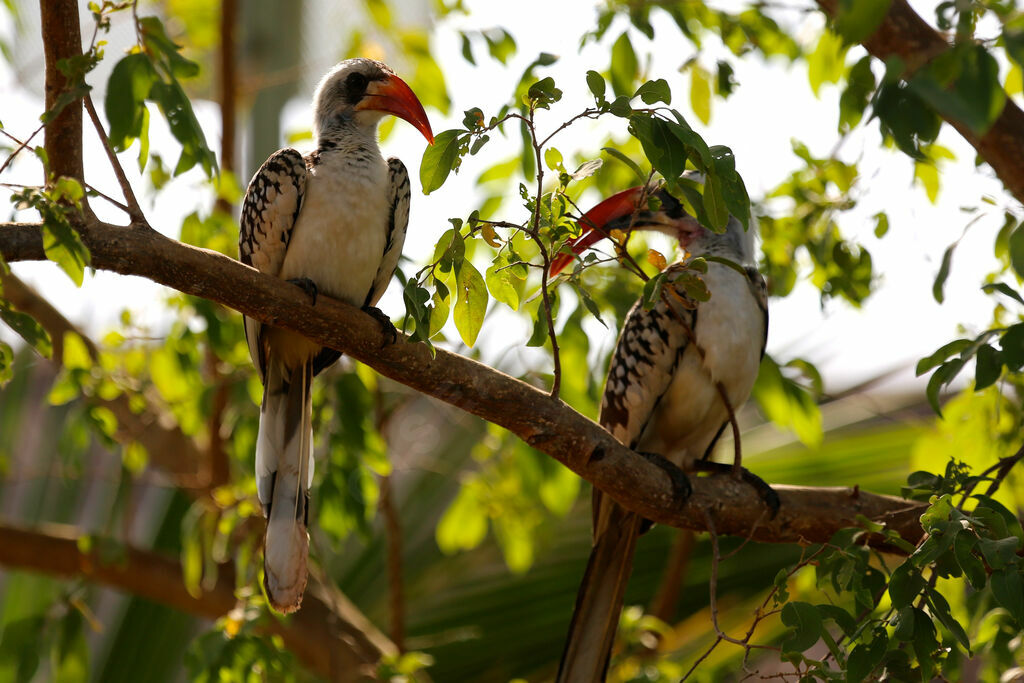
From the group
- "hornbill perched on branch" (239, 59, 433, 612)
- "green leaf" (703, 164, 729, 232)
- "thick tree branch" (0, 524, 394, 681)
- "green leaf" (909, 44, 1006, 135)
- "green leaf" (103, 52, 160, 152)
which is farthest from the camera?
"thick tree branch" (0, 524, 394, 681)

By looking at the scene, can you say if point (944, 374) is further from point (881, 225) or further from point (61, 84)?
point (61, 84)

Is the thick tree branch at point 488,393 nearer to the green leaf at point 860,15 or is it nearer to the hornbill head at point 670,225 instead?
the hornbill head at point 670,225

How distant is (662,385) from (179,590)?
2351 millimetres

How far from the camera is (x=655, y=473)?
2.83 m

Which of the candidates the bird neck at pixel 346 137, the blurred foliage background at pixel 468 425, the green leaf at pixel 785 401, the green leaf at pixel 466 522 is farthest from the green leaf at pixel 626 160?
the green leaf at pixel 466 522

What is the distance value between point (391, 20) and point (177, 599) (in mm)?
2658

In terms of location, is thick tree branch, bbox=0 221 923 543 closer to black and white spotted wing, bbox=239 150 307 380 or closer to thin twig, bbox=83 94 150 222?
thin twig, bbox=83 94 150 222

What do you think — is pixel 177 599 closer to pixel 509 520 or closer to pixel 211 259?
pixel 509 520

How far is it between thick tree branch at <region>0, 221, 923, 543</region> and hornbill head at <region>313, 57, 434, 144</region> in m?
1.11

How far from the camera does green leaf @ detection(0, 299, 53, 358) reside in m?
1.96

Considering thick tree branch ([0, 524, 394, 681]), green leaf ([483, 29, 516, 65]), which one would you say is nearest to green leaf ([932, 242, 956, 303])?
green leaf ([483, 29, 516, 65])

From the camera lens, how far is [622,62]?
125 inches

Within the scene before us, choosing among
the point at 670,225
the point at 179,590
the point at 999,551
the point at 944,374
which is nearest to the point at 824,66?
the point at 670,225

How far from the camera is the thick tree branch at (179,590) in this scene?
4031 millimetres
